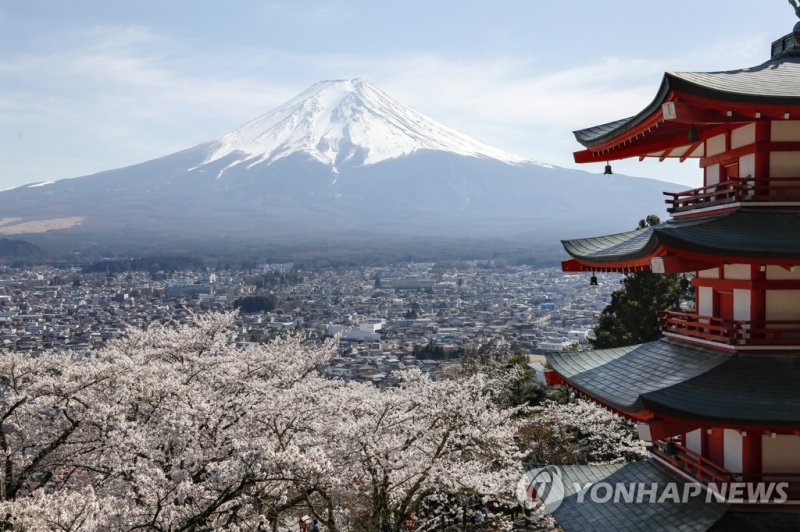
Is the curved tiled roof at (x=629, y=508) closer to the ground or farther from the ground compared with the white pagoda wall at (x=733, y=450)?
closer to the ground

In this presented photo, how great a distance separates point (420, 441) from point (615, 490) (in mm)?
4808

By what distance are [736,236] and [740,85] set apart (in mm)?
1343

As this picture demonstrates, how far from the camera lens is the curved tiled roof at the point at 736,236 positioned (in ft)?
18.2

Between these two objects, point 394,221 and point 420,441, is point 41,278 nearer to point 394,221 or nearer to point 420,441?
point 420,441

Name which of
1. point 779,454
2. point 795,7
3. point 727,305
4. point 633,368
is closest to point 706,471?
point 779,454

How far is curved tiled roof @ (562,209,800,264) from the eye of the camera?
554 cm

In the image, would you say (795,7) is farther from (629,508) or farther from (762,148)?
(629,508)

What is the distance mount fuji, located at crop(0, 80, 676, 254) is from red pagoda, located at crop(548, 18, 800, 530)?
10375cm

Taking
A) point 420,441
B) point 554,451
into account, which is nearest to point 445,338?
point 554,451

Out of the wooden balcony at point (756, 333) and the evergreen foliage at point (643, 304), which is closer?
the wooden balcony at point (756, 333)

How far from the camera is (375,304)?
5941 centimetres

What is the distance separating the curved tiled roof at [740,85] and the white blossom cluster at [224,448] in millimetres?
5193

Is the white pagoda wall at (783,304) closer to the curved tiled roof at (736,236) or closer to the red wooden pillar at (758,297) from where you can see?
the red wooden pillar at (758,297)

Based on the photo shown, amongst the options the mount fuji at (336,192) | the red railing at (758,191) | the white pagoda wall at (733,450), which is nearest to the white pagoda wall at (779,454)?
the white pagoda wall at (733,450)
